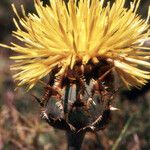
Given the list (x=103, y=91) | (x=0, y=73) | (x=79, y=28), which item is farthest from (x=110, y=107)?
(x=0, y=73)

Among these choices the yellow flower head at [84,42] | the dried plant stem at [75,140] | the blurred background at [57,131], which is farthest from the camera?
the blurred background at [57,131]

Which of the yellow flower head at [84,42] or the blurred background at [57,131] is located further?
the blurred background at [57,131]

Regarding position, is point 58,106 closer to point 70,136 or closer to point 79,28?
point 70,136

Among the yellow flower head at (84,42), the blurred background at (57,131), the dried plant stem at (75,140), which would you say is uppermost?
the yellow flower head at (84,42)

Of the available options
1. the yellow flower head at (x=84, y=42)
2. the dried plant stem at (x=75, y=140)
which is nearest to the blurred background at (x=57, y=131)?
the dried plant stem at (x=75, y=140)

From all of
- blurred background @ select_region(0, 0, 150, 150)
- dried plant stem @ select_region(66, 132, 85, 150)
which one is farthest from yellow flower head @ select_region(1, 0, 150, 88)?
blurred background @ select_region(0, 0, 150, 150)

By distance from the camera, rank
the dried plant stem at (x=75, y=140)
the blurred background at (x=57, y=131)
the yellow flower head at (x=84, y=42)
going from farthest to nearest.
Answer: the blurred background at (x=57, y=131)
the dried plant stem at (x=75, y=140)
the yellow flower head at (x=84, y=42)

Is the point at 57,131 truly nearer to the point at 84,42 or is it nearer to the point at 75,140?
the point at 75,140

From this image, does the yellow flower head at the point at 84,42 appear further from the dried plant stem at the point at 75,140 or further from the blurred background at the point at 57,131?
the blurred background at the point at 57,131

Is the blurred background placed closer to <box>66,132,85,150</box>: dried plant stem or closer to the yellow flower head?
<box>66,132,85,150</box>: dried plant stem
